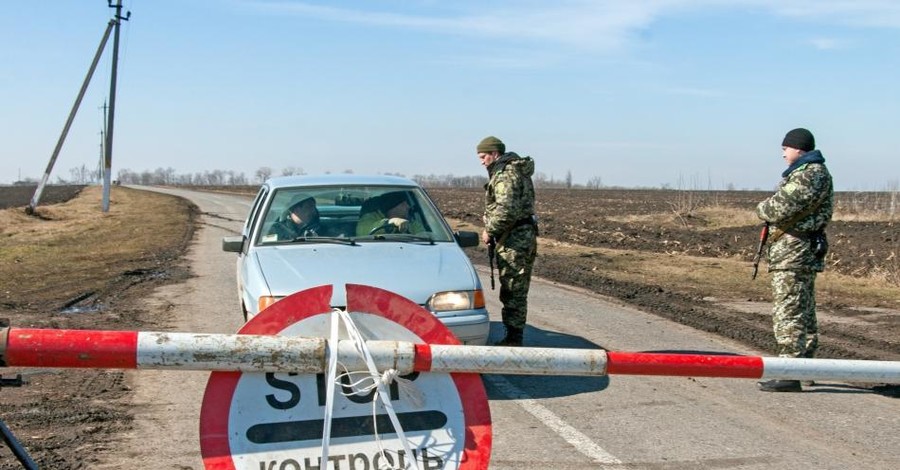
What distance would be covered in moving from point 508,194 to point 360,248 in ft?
5.04

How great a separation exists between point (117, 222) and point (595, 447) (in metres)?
27.6

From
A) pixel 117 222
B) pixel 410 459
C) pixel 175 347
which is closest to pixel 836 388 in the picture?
pixel 410 459

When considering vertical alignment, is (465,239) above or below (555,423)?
above

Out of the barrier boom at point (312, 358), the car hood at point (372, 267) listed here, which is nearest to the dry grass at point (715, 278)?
the car hood at point (372, 267)

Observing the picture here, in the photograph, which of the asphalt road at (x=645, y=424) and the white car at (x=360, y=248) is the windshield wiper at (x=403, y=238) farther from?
the asphalt road at (x=645, y=424)

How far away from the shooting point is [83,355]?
2.71 meters

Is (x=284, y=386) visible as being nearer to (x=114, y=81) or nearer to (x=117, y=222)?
(x=117, y=222)

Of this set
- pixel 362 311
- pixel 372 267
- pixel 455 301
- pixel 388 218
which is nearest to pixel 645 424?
pixel 455 301

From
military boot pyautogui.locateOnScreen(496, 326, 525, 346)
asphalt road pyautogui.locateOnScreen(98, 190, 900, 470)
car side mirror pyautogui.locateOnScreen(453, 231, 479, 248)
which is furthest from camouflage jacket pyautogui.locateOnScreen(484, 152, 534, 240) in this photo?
asphalt road pyautogui.locateOnScreen(98, 190, 900, 470)

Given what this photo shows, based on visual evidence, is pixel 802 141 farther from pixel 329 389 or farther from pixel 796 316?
pixel 329 389

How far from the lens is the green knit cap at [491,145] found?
8.16 metres

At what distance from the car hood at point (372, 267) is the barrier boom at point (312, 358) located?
3.17 metres

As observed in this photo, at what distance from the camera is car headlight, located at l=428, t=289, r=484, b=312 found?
252 inches

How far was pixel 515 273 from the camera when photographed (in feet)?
26.2
